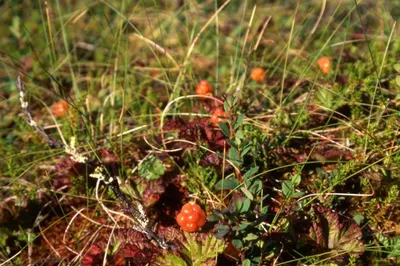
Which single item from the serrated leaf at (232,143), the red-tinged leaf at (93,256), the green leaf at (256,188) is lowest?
the red-tinged leaf at (93,256)

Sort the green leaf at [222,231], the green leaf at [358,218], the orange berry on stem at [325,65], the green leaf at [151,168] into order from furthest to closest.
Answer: the orange berry on stem at [325,65], the green leaf at [151,168], the green leaf at [358,218], the green leaf at [222,231]

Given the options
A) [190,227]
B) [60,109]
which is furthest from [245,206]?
[60,109]

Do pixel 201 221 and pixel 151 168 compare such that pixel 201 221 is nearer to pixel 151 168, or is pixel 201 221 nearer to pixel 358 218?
pixel 151 168

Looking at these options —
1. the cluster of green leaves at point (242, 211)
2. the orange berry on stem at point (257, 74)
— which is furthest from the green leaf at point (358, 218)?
the orange berry on stem at point (257, 74)

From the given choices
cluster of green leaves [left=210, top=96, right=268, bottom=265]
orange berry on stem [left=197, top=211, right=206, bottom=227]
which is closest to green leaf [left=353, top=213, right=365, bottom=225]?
cluster of green leaves [left=210, top=96, right=268, bottom=265]

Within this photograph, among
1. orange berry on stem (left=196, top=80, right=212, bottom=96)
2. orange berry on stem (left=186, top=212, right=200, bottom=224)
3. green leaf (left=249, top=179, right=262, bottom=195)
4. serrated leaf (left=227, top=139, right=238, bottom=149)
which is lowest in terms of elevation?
orange berry on stem (left=186, top=212, right=200, bottom=224)

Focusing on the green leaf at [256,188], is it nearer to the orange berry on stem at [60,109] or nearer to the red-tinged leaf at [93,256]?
the red-tinged leaf at [93,256]

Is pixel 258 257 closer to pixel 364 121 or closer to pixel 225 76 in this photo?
pixel 364 121

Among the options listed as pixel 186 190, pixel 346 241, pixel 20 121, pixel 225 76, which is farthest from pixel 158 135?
pixel 346 241

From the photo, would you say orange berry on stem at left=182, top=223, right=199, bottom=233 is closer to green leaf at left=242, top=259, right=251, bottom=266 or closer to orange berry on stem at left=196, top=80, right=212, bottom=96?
green leaf at left=242, top=259, right=251, bottom=266
